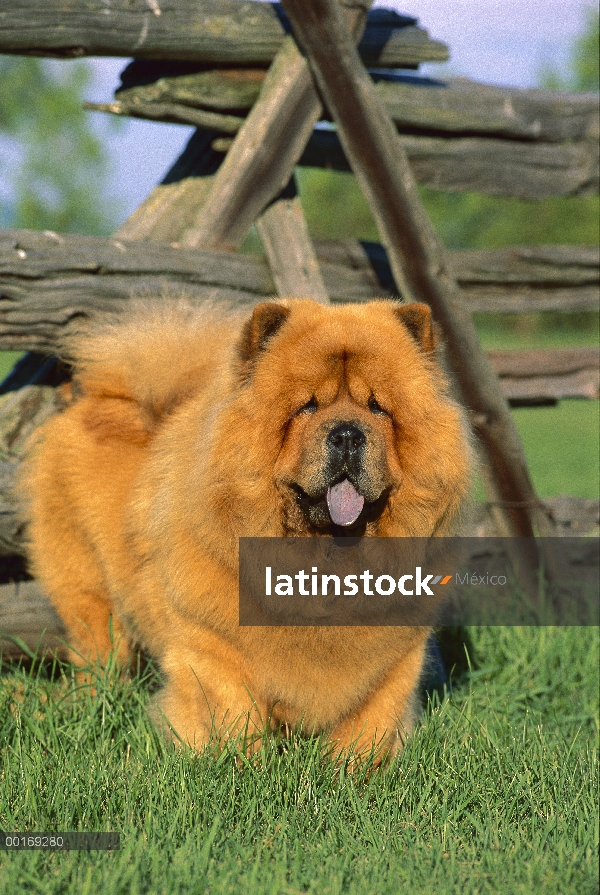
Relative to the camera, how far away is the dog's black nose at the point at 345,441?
2541mm

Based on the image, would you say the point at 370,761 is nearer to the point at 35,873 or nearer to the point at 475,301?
the point at 35,873

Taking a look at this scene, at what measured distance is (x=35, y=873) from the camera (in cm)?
205

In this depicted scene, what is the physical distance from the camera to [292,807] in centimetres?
252

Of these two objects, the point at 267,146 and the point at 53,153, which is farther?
the point at 53,153

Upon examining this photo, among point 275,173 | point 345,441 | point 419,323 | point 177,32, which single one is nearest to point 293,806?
point 345,441

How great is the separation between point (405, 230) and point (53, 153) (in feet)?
136

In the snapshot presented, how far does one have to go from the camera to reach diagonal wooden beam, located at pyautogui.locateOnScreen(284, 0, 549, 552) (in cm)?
396

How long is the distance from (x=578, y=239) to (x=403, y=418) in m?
38.0

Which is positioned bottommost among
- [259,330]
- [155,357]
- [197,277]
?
[259,330]

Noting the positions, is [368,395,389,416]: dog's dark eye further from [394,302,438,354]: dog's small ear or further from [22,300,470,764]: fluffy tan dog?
[394,302,438,354]: dog's small ear

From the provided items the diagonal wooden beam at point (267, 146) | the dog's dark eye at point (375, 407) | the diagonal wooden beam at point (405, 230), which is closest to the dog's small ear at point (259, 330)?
the dog's dark eye at point (375, 407)

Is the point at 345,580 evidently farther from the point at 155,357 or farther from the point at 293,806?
the point at 155,357

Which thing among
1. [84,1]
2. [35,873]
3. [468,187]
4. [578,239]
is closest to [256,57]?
[84,1]

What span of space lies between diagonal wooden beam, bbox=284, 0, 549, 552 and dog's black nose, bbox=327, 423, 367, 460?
1.91 meters
